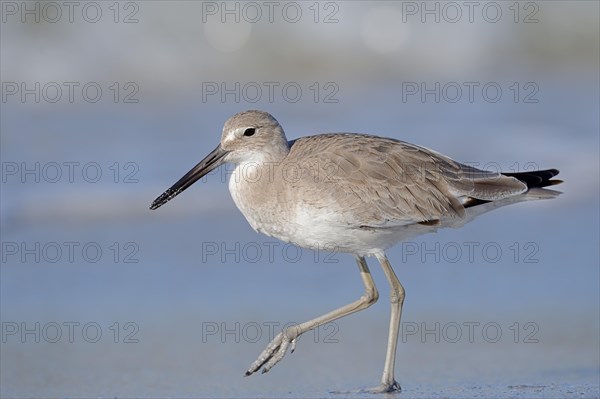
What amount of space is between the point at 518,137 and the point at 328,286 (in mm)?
5330

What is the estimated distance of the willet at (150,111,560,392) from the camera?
7562 millimetres

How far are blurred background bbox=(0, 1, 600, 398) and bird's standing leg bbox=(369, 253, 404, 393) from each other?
0.74 ft

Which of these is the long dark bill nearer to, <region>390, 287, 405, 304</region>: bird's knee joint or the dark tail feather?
<region>390, 287, 405, 304</region>: bird's knee joint

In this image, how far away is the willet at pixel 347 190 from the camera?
7.56m

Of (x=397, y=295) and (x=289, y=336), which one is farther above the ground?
(x=397, y=295)

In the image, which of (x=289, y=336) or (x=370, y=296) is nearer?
(x=289, y=336)

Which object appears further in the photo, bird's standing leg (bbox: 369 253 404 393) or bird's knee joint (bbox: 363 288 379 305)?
bird's knee joint (bbox: 363 288 379 305)

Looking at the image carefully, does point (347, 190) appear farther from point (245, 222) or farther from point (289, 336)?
point (245, 222)

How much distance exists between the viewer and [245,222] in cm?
1175

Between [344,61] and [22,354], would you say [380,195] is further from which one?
[344,61]

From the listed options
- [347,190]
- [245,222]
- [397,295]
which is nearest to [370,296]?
[397,295]

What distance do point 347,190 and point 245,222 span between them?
4.23m

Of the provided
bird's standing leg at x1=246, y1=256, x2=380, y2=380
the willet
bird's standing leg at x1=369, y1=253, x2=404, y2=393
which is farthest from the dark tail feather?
bird's standing leg at x1=246, y1=256, x2=380, y2=380

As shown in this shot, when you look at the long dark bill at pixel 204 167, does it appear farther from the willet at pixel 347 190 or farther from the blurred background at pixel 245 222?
the blurred background at pixel 245 222
